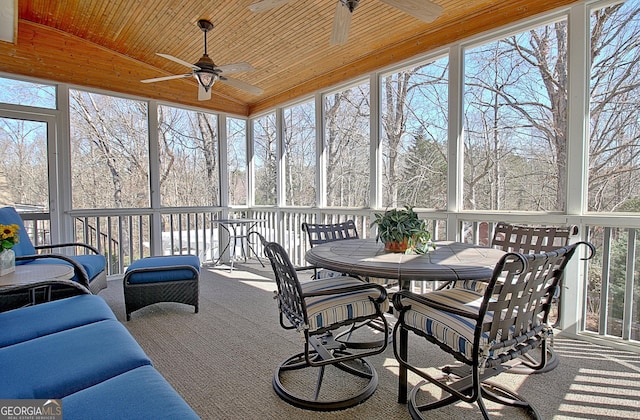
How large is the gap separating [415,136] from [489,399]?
2.87 metres

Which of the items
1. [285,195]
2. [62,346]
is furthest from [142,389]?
[285,195]

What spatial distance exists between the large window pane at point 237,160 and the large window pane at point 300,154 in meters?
1.06

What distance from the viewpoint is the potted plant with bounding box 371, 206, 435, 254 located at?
225 centimetres

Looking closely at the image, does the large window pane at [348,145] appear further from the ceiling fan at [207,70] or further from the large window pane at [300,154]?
the ceiling fan at [207,70]

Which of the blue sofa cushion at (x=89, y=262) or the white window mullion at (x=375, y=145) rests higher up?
the white window mullion at (x=375, y=145)

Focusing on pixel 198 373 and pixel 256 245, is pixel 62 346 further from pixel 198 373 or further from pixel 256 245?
pixel 256 245

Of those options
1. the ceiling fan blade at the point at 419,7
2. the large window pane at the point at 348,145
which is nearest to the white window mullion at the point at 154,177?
the large window pane at the point at 348,145

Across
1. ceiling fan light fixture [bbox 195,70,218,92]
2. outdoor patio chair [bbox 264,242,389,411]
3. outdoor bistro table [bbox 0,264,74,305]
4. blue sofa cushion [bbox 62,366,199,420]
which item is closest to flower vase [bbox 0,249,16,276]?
outdoor bistro table [bbox 0,264,74,305]

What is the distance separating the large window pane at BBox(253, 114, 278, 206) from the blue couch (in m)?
4.49

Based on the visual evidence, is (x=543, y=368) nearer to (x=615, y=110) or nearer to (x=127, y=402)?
(x=615, y=110)

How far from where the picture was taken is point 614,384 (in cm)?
212

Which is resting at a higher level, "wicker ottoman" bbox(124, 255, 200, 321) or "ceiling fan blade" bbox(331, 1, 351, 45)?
"ceiling fan blade" bbox(331, 1, 351, 45)

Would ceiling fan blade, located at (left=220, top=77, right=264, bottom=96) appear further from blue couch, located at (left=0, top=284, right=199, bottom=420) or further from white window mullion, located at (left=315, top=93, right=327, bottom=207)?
blue couch, located at (left=0, top=284, right=199, bottom=420)

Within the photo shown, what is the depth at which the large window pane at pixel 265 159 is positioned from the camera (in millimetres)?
6129
